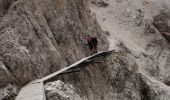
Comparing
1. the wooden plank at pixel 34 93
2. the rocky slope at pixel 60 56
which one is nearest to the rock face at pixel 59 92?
the rocky slope at pixel 60 56

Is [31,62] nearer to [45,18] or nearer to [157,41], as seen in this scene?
[45,18]

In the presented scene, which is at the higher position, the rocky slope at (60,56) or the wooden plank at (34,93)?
the wooden plank at (34,93)

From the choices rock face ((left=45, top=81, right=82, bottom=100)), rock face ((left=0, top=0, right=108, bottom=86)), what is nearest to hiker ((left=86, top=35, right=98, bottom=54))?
rock face ((left=0, top=0, right=108, bottom=86))

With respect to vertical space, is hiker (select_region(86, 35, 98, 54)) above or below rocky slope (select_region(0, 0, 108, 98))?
below

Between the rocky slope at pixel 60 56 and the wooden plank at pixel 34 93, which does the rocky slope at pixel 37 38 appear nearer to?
the rocky slope at pixel 60 56

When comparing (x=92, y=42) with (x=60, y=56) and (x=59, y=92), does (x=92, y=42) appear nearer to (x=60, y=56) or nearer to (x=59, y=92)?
(x=60, y=56)

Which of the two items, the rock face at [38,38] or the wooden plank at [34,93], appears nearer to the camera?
the wooden plank at [34,93]

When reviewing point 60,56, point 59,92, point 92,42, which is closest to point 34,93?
point 59,92

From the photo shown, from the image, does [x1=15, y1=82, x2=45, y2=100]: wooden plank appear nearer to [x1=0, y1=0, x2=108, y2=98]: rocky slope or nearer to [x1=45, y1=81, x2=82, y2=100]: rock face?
[x1=45, y1=81, x2=82, y2=100]: rock face

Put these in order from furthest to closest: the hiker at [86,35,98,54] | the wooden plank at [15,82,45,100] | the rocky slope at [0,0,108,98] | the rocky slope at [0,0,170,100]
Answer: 1. the hiker at [86,35,98,54]
2. the rocky slope at [0,0,108,98]
3. the rocky slope at [0,0,170,100]
4. the wooden plank at [15,82,45,100]
